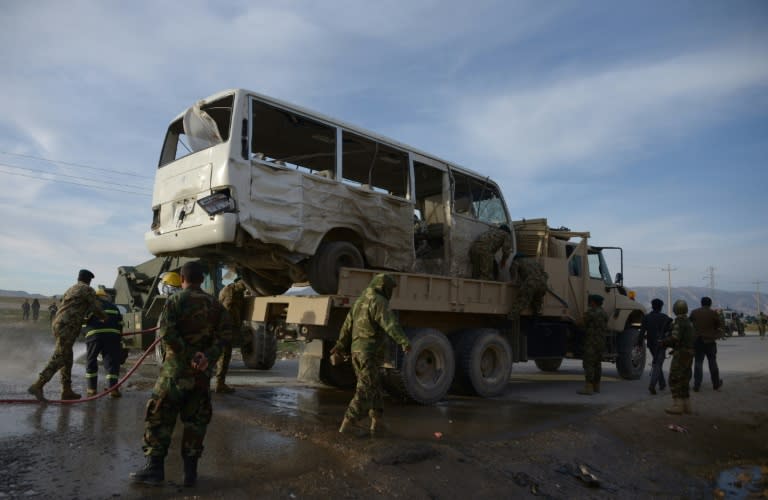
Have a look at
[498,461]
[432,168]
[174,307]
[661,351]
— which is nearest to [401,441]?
[498,461]

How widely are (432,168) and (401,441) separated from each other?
463 cm

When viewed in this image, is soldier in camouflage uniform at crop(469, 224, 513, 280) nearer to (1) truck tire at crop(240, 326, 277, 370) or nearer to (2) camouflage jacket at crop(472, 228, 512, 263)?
(2) camouflage jacket at crop(472, 228, 512, 263)

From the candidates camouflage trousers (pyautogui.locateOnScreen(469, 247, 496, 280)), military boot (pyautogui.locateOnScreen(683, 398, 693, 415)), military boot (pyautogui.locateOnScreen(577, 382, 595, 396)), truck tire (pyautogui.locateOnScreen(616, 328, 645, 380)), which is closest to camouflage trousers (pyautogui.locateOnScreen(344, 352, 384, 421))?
camouflage trousers (pyautogui.locateOnScreen(469, 247, 496, 280))

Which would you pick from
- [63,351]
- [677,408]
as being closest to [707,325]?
[677,408]

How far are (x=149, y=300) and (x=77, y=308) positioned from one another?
6.74 metres

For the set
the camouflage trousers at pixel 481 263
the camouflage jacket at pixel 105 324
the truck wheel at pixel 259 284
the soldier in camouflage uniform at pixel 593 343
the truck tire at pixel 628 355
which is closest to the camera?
the camouflage jacket at pixel 105 324

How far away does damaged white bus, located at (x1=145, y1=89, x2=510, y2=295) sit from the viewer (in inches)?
227

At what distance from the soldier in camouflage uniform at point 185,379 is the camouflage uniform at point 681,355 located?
19.0 ft

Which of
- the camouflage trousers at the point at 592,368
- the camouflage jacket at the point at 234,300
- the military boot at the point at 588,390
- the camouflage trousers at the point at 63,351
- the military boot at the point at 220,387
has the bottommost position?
the military boot at the point at 588,390

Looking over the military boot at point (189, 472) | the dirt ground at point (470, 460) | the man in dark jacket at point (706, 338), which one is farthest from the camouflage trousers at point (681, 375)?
the military boot at point (189, 472)

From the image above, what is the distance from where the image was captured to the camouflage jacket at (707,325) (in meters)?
8.77

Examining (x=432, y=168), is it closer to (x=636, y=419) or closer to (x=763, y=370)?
(x=636, y=419)

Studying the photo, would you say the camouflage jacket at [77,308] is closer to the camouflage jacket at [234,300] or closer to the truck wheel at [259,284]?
the camouflage jacket at [234,300]

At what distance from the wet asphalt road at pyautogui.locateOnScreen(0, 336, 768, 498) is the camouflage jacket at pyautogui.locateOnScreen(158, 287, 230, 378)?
2.65 feet
